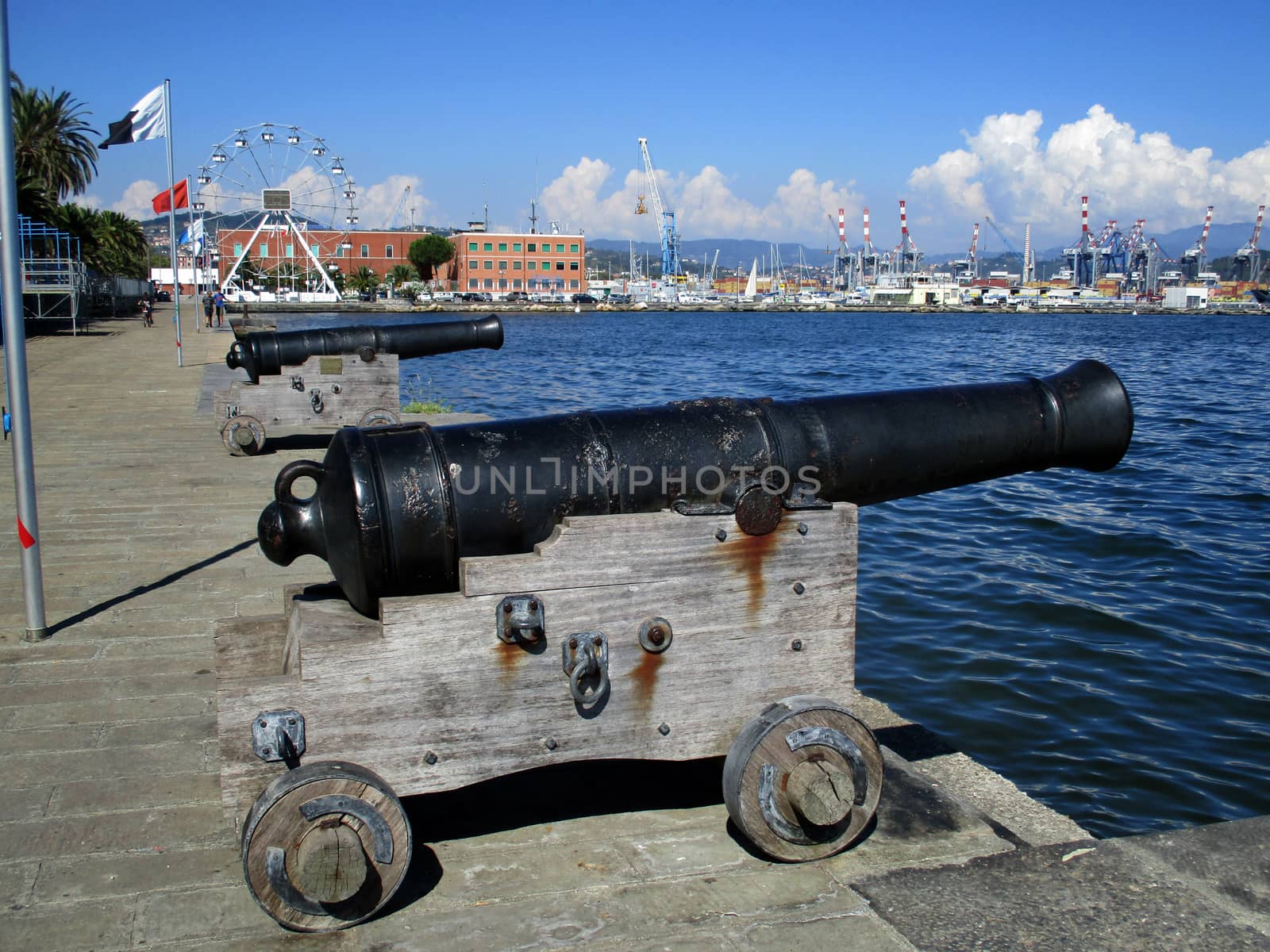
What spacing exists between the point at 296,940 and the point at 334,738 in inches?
17.8

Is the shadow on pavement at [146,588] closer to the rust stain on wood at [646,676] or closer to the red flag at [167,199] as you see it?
the rust stain on wood at [646,676]

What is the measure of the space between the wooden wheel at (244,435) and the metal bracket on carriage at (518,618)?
7.41 meters

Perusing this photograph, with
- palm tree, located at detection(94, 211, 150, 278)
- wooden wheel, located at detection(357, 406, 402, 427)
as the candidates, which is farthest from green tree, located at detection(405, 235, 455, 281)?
wooden wheel, located at detection(357, 406, 402, 427)

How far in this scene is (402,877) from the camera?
8.66ft

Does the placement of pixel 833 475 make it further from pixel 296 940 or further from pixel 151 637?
pixel 151 637

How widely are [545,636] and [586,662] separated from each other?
0.12 metres

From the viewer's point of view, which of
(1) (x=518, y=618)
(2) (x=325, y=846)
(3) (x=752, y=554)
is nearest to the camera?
(2) (x=325, y=846)

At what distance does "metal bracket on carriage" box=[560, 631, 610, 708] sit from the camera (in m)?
2.85

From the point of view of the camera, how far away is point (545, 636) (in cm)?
284

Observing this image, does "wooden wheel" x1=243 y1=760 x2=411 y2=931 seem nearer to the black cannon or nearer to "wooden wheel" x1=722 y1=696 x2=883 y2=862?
"wooden wheel" x1=722 y1=696 x2=883 y2=862

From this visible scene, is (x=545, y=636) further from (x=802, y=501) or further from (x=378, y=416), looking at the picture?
(x=378, y=416)

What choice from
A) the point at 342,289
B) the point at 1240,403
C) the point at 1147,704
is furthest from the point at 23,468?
the point at 342,289

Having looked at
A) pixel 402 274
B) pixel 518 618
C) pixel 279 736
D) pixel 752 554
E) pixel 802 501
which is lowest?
pixel 279 736

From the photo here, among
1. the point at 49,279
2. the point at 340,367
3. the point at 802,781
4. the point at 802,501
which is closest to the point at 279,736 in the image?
the point at 802,781
